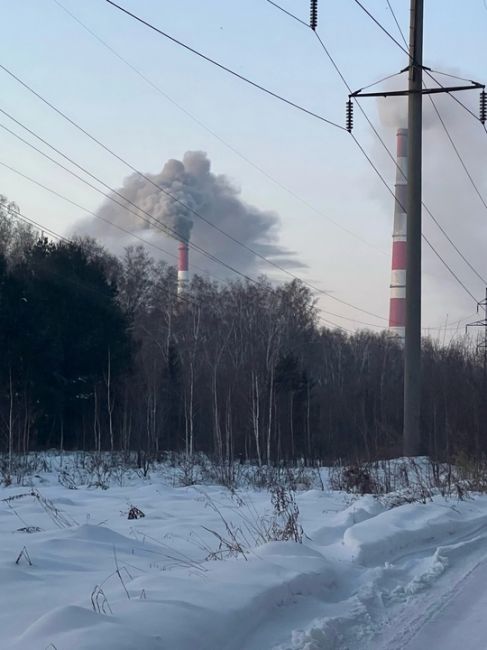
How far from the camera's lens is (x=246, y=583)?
20.6 feet

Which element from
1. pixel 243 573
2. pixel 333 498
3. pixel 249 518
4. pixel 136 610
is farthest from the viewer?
pixel 333 498

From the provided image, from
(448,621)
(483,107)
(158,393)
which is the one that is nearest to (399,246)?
(158,393)

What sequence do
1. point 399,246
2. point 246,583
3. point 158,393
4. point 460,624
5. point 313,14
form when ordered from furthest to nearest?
point 399,246 < point 158,393 < point 313,14 < point 246,583 < point 460,624

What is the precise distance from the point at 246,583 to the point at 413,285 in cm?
1325

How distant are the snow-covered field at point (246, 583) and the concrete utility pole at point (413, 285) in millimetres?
7600

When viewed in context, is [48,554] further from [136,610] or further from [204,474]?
[204,474]

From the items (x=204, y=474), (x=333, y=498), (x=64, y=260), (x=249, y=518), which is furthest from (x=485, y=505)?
(x=64, y=260)

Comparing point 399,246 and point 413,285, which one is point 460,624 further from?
point 399,246

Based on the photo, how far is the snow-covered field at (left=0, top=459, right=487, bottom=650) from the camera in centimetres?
510

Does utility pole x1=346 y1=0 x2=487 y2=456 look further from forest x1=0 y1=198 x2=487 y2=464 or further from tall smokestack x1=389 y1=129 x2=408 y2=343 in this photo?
tall smokestack x1=389 y1=129 x2=408 y2=343

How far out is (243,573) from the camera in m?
6.61

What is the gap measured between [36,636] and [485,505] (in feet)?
28.9

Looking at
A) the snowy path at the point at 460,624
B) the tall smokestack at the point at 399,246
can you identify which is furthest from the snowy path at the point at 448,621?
the tall smokestack at the point at 399,246

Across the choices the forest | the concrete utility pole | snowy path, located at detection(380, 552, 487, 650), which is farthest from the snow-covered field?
the forest
